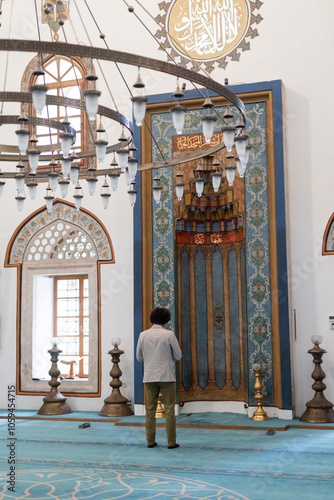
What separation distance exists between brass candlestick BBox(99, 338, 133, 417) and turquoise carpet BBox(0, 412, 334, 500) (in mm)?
448

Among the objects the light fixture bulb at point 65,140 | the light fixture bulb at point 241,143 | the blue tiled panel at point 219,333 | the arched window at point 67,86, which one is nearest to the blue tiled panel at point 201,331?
the blue tiled panel at point 219,333

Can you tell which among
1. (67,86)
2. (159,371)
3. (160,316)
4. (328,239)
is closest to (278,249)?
(328,239)

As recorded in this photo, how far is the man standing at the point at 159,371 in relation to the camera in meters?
4.78

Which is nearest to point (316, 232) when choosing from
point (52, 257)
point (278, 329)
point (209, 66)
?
point (278, 329)

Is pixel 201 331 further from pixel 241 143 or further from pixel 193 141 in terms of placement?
pixel 241 143

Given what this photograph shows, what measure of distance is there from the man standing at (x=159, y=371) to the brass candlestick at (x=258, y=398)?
1.50 metres

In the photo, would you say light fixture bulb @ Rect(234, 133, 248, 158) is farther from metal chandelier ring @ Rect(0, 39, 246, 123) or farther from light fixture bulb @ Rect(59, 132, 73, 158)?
light fixture bulb @ Rect(59, 132, 73, 158)

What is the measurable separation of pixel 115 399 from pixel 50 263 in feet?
6.27

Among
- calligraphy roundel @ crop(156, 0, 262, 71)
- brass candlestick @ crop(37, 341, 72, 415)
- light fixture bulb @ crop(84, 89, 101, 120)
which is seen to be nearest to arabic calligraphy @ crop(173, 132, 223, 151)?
calligraphy roundel @ crop(156, 0, 262, 71)

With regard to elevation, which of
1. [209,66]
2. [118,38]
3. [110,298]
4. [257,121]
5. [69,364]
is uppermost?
[118,38]

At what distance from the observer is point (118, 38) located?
7.43 meters

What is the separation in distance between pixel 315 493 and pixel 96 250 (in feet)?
14.4

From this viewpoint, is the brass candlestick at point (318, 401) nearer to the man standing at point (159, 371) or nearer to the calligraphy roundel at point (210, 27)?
the man standing at point (159, 371)

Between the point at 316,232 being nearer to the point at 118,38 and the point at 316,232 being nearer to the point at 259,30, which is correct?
the point at 259,30
